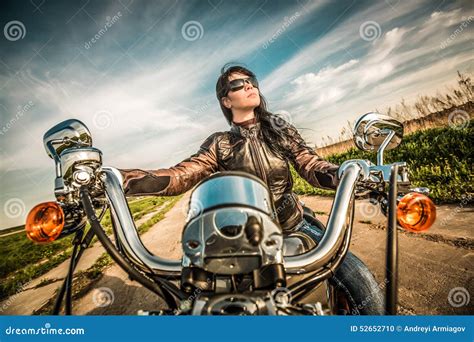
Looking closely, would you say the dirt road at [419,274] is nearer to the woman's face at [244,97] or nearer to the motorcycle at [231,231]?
the motorcycle at [231,231]

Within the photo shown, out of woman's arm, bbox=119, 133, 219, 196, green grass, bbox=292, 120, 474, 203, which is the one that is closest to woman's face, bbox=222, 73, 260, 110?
woman's arm, bbox=119, 133, 219, 196

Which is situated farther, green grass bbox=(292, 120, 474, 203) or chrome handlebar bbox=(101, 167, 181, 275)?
green grass bbox=(292, 120, 474, 203)

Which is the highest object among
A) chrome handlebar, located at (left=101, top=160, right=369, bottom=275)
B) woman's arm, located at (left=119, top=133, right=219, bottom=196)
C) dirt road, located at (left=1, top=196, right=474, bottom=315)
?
woman's arm, located at (left=119, top=133, right=219, bottom=196)

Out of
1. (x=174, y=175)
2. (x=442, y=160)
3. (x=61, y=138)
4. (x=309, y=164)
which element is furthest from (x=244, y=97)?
(x=442, y=160)

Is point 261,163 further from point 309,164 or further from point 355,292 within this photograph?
point 355,292

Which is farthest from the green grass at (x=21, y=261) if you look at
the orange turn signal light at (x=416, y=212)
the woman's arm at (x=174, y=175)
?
the orange turn signal light at (x=416, y=212)

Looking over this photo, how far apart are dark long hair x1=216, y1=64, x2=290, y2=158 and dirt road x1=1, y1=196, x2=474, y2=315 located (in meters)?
0.61

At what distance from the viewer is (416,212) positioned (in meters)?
0.76

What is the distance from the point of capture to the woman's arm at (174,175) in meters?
1.05

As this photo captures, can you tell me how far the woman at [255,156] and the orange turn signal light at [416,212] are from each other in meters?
0.59

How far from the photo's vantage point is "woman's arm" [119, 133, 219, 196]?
3.46 ft

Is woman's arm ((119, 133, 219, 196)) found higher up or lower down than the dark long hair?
lower down

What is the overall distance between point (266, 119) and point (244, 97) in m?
0.31

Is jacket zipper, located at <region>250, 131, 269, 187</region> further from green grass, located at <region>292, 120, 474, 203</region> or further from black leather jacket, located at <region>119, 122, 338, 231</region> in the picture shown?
green grass, located at <region>292, 120, 474, 203</region>
